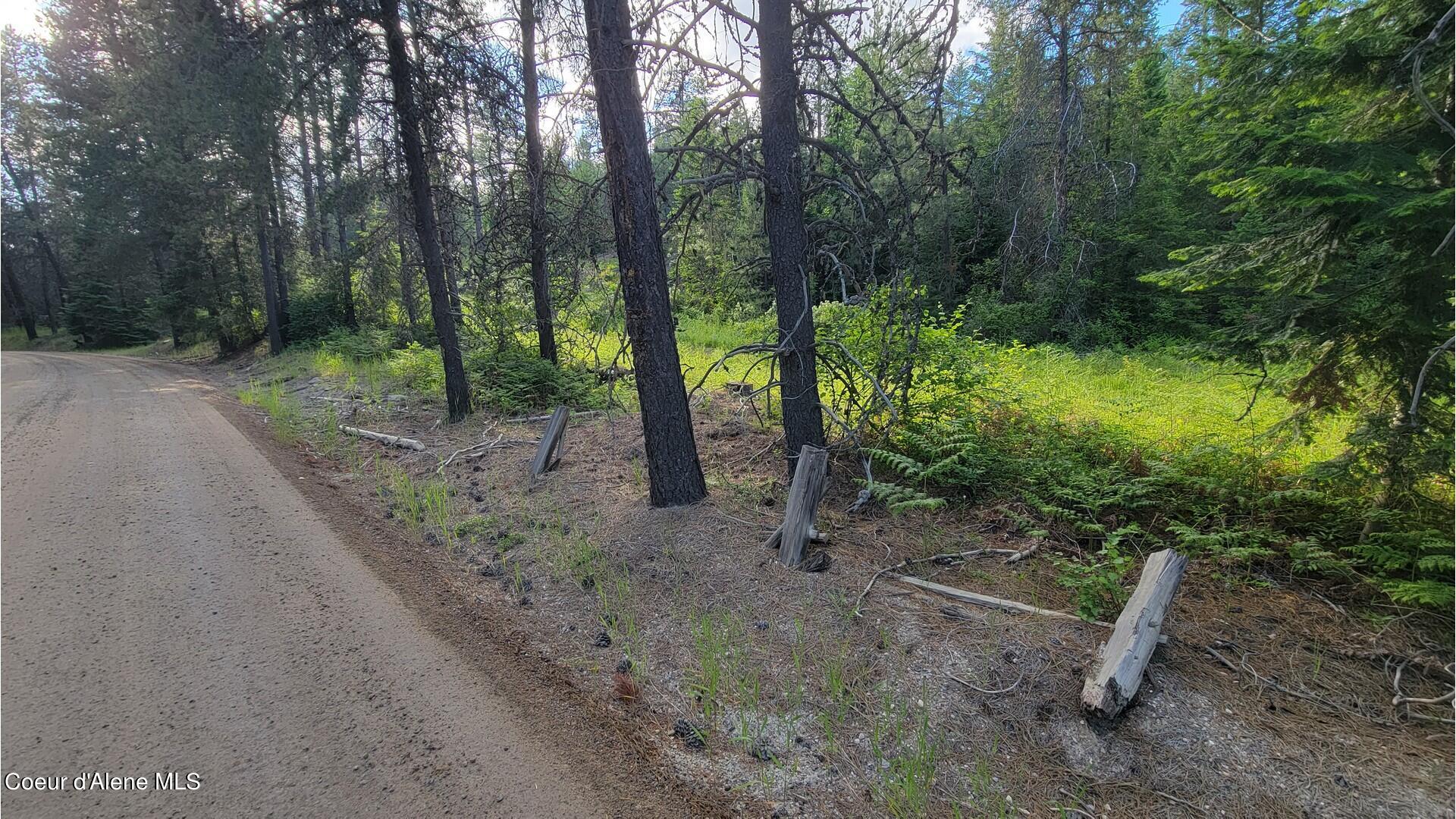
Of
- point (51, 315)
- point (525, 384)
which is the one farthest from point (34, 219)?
point (525, 384)

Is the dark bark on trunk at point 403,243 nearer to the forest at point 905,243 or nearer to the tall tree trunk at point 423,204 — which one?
the forest at point 905,243

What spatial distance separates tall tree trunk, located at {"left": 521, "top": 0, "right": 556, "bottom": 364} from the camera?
319 inches

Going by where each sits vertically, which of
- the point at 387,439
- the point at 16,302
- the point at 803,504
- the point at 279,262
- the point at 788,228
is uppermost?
the point at 16,302

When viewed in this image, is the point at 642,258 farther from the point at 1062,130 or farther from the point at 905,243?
the point at 1062,130

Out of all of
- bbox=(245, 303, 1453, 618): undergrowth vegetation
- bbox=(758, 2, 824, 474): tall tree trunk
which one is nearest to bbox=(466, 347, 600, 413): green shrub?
bbox=(245, 303, 1453, 618): undergrowth vegetation

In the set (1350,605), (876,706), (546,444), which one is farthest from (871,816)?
(546,444)

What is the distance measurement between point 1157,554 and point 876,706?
1.77 meters

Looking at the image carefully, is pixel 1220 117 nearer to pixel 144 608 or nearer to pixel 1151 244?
pixel 144 608

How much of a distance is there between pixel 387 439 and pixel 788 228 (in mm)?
5971

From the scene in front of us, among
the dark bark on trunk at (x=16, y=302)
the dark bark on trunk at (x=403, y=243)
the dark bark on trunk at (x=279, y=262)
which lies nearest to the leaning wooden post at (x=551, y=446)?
the dark bark on trunk at (x=403, y=243)

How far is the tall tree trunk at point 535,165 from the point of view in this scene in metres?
8.10

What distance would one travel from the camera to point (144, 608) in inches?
145

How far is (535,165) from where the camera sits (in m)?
7.45

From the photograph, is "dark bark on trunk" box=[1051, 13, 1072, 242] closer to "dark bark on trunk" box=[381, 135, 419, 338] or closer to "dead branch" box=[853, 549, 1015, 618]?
"dead branch" box=[853, 549, 1015, 618]
